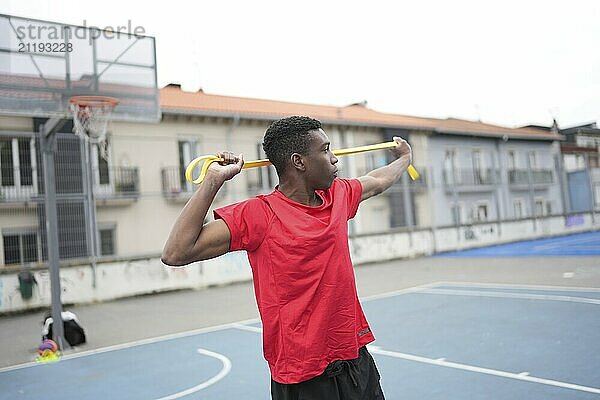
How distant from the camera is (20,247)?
11422 mm

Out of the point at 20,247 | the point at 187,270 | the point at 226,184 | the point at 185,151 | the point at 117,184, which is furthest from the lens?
the point at 185,151

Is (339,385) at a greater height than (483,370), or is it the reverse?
(339,385)

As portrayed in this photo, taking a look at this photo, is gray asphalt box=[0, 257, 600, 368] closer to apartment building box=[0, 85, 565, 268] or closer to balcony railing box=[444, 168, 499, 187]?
apartment building box=[0, 85, 565, 268]

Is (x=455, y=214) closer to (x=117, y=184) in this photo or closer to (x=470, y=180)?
(x=470, y=180)

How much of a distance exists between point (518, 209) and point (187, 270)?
56.3ft

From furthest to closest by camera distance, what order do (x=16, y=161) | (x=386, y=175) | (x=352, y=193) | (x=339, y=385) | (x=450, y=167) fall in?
(x=450, y=167) < (x=16, y=161) < (x=386, y=175) < (x=352, y=193) < (x=339, y=385)

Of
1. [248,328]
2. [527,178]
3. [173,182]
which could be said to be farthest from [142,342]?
[527,178]

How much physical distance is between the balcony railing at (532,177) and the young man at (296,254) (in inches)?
986

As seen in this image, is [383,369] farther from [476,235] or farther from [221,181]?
[476,235]

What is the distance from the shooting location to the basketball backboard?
24.8 ft

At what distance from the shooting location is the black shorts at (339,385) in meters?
1.77

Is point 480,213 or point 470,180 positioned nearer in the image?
point 470,180

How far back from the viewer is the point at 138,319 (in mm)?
9656

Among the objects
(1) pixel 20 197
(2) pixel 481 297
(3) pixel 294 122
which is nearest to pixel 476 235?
(2) pixel 481 297
